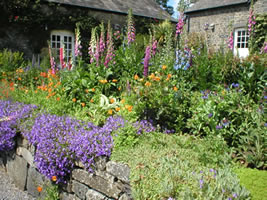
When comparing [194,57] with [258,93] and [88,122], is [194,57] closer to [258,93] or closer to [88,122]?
[258,93]

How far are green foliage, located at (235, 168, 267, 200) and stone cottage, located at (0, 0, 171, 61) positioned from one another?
1006 cm

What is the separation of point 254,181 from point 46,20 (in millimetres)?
10885

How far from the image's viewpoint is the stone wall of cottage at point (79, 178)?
2633 mm

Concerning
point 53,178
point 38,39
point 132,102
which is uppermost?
point 38,39

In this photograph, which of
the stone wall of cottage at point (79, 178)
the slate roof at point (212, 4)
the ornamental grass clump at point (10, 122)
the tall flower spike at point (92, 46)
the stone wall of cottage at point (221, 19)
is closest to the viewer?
the stone wall of cottage at point (79, 178)

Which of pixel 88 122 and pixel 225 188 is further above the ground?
pixel 88 122

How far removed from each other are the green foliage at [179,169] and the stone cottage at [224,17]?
434 inches

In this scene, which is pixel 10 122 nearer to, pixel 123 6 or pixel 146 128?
pixel 146 128

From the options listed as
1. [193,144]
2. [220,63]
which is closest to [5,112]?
[193,144]

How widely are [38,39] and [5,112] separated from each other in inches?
302

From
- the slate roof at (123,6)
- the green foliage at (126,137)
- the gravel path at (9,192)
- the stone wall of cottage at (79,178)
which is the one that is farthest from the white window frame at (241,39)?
the gravel path at (9,192)

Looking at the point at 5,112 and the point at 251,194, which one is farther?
the point at 5,112

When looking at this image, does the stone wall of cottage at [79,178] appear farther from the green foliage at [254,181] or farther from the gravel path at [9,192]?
the green foliage at [254,181]

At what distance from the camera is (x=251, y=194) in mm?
2109
